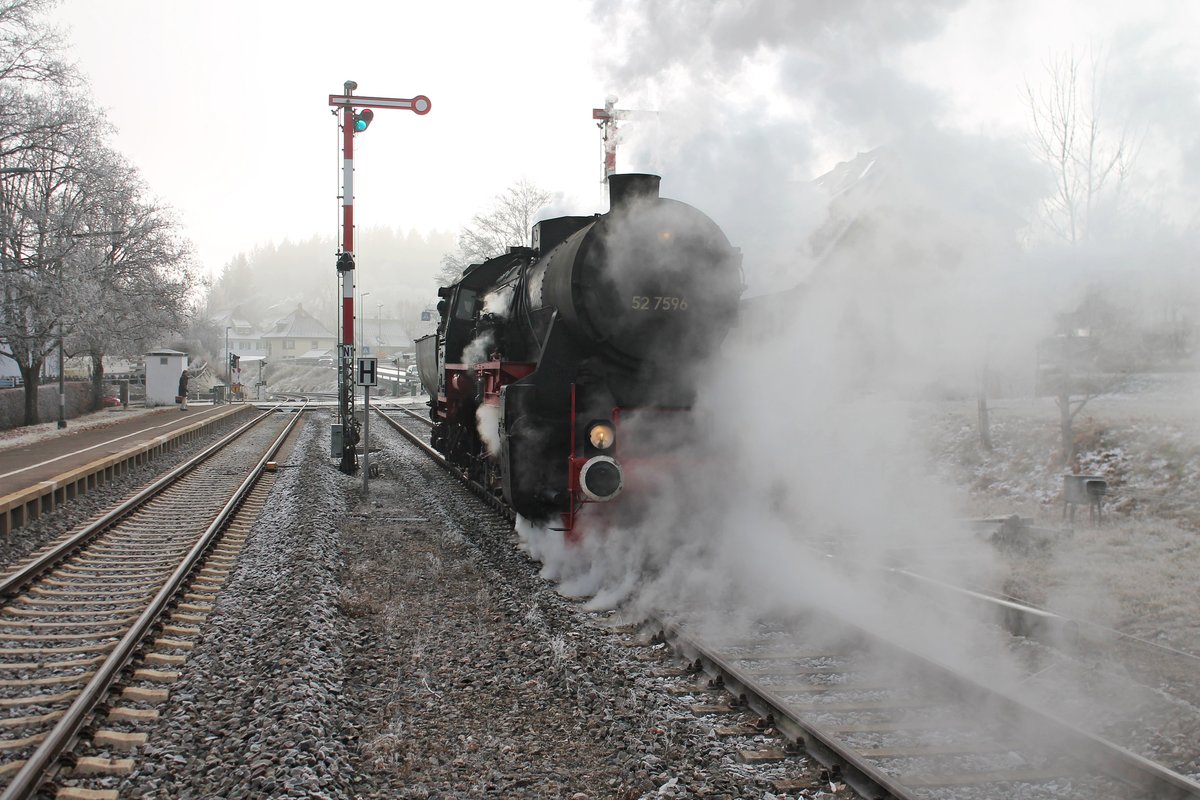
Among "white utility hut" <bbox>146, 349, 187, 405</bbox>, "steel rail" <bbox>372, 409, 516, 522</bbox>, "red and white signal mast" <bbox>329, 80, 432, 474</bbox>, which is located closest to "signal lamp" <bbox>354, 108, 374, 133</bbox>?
"red and white signal mast" <bbox>329, 80, 432, 474</bbox>

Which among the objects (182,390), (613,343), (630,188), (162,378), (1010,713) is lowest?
(1010,713)

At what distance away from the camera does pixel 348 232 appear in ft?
48.5

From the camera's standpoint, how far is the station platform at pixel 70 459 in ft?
34.0

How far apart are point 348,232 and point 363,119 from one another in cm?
219

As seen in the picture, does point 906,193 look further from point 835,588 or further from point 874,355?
point 835,588

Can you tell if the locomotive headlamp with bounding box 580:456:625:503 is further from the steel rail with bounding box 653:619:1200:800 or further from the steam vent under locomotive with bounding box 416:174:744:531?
the steel rail with bounding box 653:619:1200:800

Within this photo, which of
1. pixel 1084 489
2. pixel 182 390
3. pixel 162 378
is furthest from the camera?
pixel 162 378

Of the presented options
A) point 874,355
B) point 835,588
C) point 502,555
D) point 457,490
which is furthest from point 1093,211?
point 457,490

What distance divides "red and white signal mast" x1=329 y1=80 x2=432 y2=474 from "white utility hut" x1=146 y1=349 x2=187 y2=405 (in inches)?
1088

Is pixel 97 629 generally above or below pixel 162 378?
below

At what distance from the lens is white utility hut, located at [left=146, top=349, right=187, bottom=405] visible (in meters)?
38.6

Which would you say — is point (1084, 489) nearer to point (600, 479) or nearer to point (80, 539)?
point (600, 479)

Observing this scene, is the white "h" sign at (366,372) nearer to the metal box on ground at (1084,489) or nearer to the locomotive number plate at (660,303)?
the locomotive number plate at (660,303)

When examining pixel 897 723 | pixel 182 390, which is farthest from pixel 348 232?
pixel 182 390
